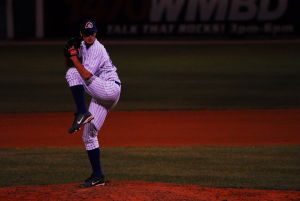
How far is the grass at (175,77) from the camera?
16.4 meters

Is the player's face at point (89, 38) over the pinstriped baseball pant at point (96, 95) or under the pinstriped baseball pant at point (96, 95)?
over

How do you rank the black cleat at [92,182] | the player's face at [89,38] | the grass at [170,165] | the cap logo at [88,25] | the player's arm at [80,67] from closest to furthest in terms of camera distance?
the player's arm at [80,67]
the cap logo at [88,25]
the player's face at [89,38]
the black cleat at [92,182]
the grass at [170,165]

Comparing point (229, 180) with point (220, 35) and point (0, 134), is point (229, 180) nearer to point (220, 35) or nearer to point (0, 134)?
point (0, 134)

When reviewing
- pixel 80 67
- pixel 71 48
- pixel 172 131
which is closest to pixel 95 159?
pixel 80 67

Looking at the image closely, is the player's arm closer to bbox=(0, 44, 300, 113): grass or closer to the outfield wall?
bbox=(0, 44, 300, 113): grass

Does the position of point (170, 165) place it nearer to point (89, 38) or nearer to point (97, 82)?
point (97, 82)

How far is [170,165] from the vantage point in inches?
388

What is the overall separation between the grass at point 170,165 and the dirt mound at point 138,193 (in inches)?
36.5

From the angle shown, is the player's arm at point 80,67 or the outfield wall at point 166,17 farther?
the outfield wall at point 166,17

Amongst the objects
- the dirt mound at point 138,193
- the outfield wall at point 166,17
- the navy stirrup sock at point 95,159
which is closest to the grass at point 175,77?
the outfield wall at point 166,17

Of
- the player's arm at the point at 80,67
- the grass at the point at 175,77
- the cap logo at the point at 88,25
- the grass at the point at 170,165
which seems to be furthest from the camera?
the grass at the point at 175,77

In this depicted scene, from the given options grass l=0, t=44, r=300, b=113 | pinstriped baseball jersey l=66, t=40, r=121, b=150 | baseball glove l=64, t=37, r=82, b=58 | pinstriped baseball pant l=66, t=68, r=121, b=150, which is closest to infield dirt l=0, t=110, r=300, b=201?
pinstriped baseball pant l=66, t=68, r=121, b=150

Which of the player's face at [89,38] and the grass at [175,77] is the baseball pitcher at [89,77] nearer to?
the player's face at [89,38]

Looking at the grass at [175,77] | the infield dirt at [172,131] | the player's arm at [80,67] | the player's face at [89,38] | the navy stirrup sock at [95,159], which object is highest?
the player's face at [89,38]
